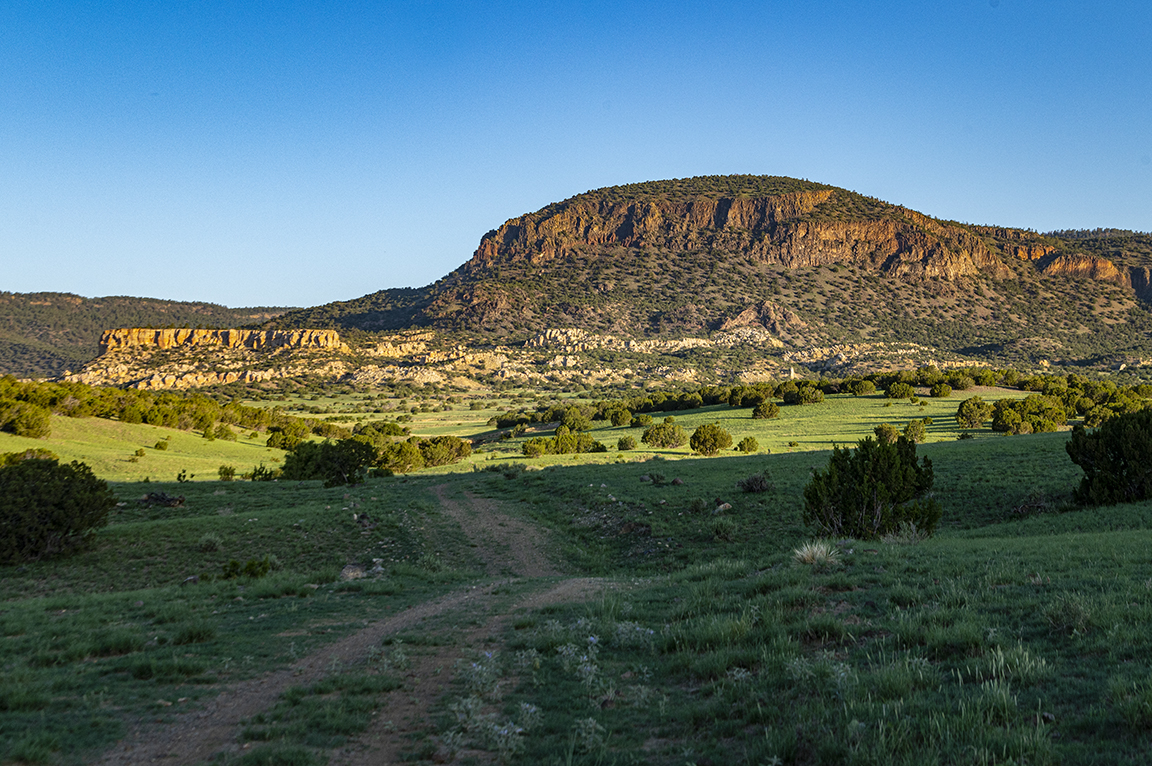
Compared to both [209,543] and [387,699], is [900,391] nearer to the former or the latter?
[209,543]

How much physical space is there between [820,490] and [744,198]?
546 ft

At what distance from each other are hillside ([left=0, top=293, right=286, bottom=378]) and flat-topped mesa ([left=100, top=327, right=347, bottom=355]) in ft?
32.5

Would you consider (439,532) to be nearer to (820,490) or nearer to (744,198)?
(820,490)

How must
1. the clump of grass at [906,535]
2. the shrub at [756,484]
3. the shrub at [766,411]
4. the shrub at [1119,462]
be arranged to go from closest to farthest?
the clump of grass at [906,535], the shrub at [1119,462], the shrub at [756,484], the shrub at [766,411]

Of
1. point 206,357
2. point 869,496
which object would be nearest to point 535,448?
point 869,496

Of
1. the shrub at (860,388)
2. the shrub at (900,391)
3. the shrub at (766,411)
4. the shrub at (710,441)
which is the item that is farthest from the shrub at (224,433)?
the shrub at (900,391)

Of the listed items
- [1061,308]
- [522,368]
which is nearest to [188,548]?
[522,368]

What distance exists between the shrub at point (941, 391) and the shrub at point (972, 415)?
11373mm

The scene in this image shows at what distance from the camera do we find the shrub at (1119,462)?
16000 mm

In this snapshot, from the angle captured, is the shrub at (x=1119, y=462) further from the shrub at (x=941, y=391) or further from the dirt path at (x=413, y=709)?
the shrub at (x=941, y=391)

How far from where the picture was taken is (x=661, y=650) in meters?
7.07

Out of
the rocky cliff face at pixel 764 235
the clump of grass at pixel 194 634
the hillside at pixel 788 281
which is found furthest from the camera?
the rocky cliff face at pixel 764 235

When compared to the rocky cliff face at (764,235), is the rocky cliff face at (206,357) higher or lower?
lower

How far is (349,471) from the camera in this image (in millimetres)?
30031
